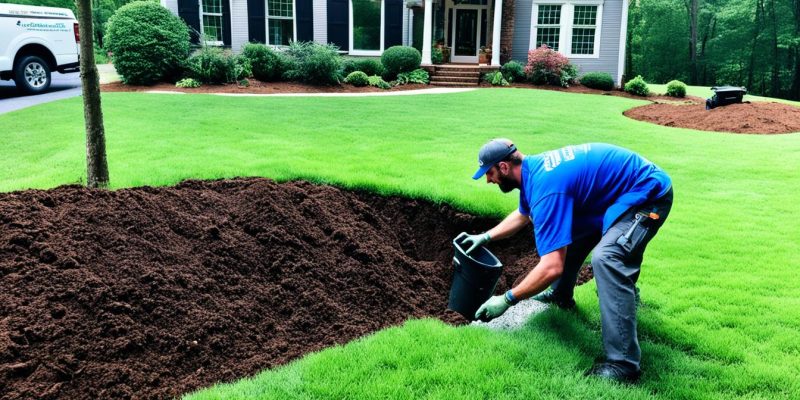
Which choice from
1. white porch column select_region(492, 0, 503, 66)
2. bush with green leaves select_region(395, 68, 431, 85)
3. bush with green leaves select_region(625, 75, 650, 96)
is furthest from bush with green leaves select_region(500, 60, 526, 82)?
bush with green leaves select_region(625, 75, 650, 96)

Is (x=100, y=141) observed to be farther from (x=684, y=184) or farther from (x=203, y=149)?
(x=684, y=184)

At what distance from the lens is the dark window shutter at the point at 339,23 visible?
802 inches

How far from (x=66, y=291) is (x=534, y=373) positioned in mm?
2670

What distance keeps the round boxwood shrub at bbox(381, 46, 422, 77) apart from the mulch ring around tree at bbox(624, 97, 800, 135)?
7.55 m

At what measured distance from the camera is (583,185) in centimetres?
334

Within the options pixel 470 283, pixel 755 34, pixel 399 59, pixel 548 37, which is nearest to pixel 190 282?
pixel 470 283

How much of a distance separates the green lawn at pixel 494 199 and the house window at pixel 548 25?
8.69 meters

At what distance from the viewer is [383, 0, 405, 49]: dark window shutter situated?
68.5ft

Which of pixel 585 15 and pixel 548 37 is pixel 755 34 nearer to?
pixel 585 15

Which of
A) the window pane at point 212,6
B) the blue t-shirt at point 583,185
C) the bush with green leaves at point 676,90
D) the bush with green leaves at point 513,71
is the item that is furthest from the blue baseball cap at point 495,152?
the bush with green leaves at point 676,90

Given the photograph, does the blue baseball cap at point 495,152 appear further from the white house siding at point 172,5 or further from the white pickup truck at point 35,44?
the white house siding at point 172,5

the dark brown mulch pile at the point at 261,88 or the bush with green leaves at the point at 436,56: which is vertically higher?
the bush with green leaves at the point at 436,56

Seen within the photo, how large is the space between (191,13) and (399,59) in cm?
699

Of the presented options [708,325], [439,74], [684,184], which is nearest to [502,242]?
[708,325]
